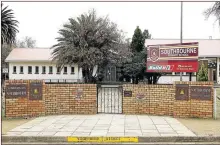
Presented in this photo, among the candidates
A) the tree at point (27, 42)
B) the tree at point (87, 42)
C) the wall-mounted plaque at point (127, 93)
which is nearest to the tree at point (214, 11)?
the wall-mounted plaque at point (127, 93)

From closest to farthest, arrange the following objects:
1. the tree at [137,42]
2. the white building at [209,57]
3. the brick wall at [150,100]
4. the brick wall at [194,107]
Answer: the brick wall at [194,107] < the brick wall at [150,100] < the tree at [137,42] < the white building at [209,57]

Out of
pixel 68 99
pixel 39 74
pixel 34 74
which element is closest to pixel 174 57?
pixel 68 99

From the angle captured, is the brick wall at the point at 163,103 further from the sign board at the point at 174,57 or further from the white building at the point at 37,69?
the white building at the point at 37,69

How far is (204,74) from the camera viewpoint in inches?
659

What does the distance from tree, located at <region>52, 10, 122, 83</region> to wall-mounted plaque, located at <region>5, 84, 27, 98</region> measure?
2411 centimetres

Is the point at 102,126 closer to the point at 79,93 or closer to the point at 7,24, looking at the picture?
the point at 79,93

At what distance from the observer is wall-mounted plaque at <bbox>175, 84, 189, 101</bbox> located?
512 inches

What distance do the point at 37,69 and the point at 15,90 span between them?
41869 mm

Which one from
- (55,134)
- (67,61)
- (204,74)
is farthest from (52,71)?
(55,134)

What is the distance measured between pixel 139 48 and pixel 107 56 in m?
7.96

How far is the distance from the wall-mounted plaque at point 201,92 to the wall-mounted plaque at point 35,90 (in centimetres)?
590

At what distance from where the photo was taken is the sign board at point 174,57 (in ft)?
46.0

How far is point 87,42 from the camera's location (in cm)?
3794

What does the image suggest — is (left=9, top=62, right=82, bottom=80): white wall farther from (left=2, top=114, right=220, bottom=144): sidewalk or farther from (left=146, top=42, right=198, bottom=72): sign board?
(left=2, top=114, right=220, bottom=144): sidewalk
